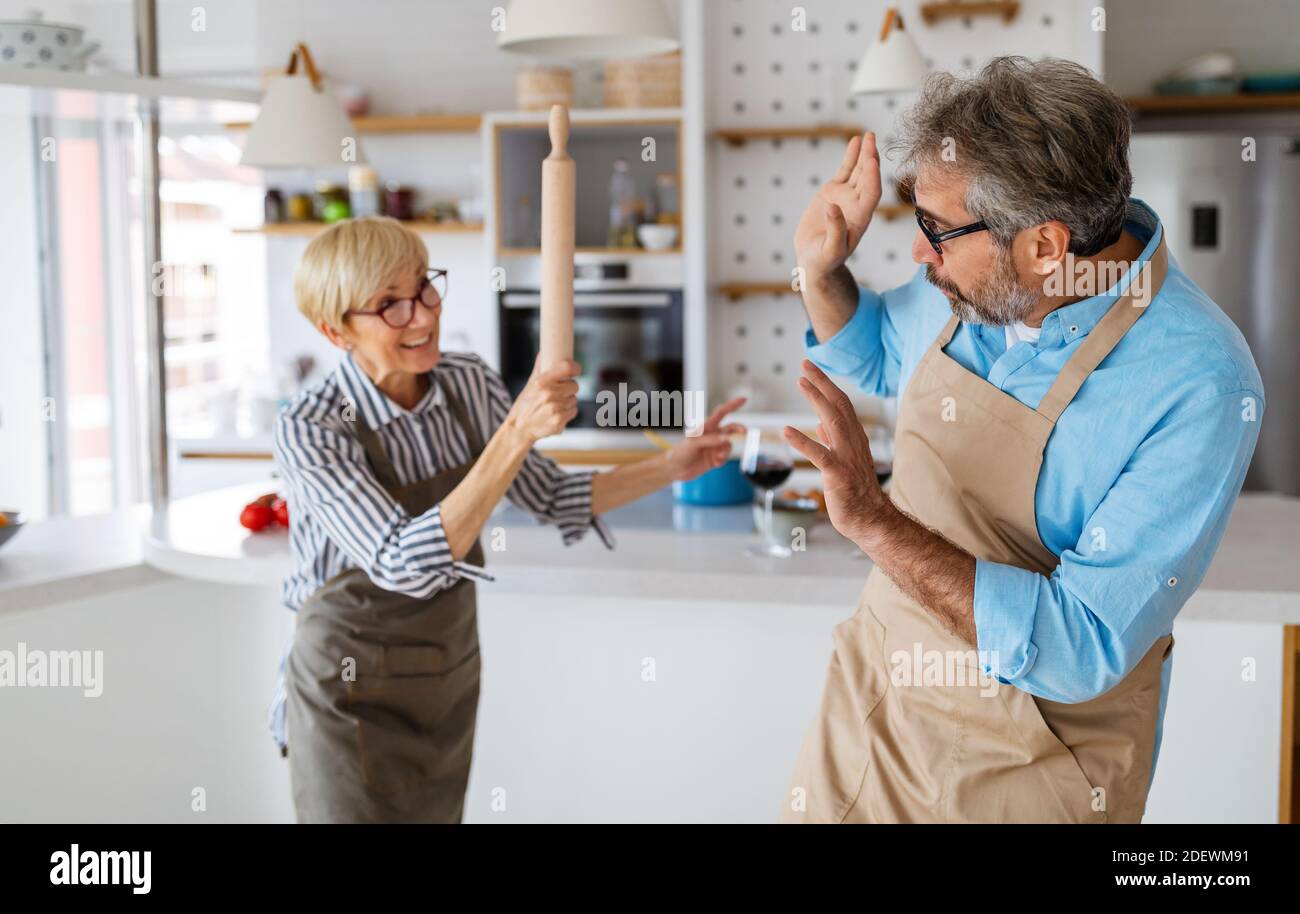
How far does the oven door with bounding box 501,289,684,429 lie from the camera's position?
4746mm

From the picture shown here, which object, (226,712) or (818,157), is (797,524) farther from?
(818,157)

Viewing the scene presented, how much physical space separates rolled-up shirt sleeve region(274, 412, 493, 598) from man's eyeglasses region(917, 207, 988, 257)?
698 mm

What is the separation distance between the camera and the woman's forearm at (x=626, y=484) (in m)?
1.99

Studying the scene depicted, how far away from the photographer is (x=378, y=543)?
1.64 m

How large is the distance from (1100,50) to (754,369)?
1.68 metres

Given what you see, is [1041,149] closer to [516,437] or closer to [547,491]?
[516,437]

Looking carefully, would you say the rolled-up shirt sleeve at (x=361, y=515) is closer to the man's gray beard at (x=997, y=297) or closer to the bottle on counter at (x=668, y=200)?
the man's gray beard at (x=997, y=297)

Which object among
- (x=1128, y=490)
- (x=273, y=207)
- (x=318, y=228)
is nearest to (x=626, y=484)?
(x=1128, y=490)

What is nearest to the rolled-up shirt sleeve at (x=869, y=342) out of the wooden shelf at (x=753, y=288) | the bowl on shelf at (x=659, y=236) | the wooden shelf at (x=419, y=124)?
the bowl on shelf at (x=659, y=236)

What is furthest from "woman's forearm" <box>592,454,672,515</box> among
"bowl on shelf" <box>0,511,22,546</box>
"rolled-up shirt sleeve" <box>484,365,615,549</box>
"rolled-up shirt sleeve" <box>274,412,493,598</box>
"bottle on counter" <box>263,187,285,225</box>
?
"bottle on counter" <box>263,187,285,225</box>

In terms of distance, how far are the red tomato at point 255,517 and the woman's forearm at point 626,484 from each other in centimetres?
87

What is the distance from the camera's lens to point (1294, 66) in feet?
15.7
